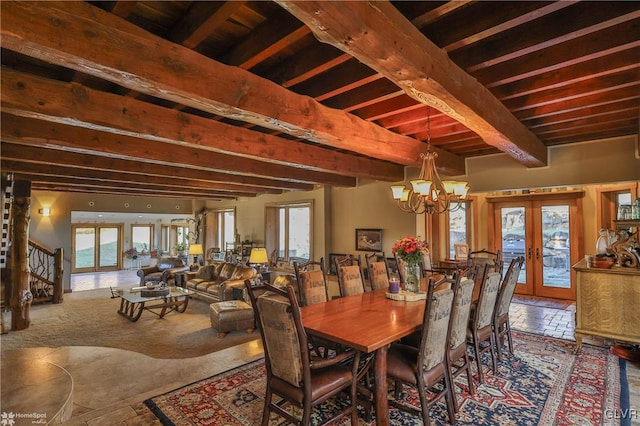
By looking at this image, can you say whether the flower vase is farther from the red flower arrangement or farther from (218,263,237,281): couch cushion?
(218,263,237,281): couch cushion

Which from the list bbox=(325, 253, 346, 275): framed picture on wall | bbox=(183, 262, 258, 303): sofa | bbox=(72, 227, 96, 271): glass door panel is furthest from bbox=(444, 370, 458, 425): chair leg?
bbox=(72, 227, 96, 271): glass door panel

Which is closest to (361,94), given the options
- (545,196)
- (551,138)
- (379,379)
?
(379,379)

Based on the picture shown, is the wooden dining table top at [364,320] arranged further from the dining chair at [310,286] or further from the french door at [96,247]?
the french door at [96,247]

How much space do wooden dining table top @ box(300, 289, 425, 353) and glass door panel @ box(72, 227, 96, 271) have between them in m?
12.6

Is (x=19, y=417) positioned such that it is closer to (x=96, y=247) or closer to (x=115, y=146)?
(x=115, y=146)

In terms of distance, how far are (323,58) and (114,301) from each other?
25.9 ft

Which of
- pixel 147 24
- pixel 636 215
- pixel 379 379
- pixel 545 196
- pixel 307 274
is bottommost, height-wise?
pixel 379 379

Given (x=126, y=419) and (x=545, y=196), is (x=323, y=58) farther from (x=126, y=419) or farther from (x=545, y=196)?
(x=545, y=196)

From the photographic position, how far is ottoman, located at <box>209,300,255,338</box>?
529cm

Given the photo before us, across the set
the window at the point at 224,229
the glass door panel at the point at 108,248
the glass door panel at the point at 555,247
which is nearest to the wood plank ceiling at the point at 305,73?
the glass door panel at the point at 555,247

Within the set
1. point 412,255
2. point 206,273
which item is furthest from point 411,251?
point 206,273

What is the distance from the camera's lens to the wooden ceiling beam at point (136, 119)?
220 centimetres

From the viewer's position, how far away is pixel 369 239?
6535 mm

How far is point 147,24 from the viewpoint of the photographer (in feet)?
6.47
